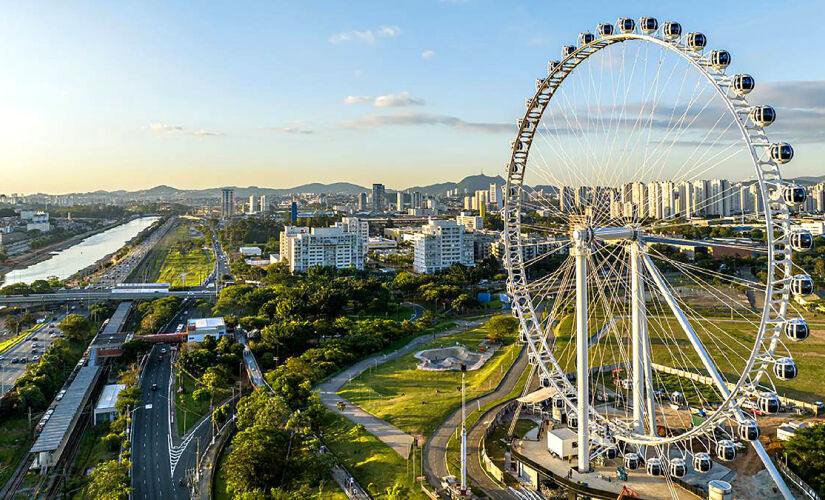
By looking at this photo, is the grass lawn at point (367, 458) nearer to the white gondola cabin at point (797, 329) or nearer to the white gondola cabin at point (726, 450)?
the white gondola cabin at point (726, 450)

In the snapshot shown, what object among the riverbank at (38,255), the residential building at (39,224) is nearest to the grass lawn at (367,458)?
the riverbank at (38,255)

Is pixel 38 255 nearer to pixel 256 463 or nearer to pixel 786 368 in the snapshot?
pixel 256 463

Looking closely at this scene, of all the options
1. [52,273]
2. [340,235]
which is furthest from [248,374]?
[52,273]

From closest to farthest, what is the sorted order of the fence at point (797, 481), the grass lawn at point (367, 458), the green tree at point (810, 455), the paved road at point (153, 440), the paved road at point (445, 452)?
the fence at point (797, 481) → the green tree at point (810, 455) → the paved road at point (445, 452) → the grass lawn at point (367, 458) → the paved road at point (153, 440)

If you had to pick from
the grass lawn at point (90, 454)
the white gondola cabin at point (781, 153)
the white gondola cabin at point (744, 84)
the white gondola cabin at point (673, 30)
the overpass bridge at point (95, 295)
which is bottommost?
the grass lawn at point (90, 454)

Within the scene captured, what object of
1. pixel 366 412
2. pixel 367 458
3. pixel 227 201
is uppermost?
pixel 227 201

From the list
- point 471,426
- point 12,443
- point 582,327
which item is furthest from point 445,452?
point 12,443
